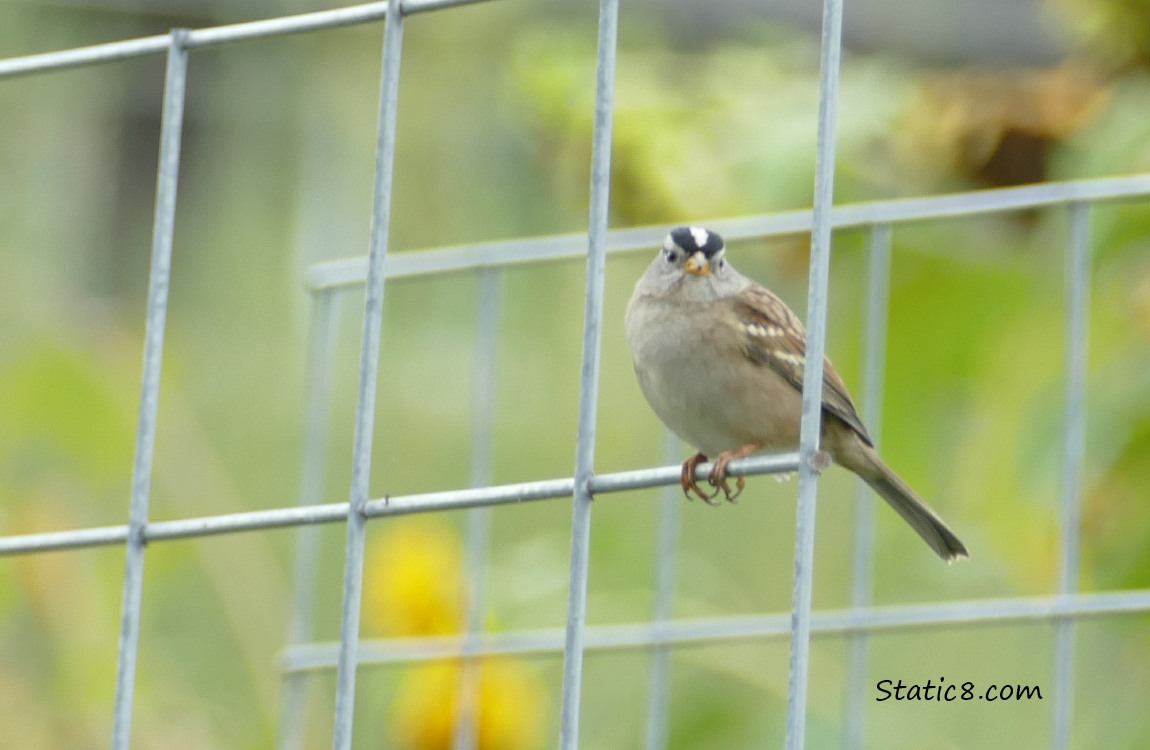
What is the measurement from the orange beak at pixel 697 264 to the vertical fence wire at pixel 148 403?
4.11 ft

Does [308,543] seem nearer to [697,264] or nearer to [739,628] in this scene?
[739,628]

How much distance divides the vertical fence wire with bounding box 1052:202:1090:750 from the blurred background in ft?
0.81

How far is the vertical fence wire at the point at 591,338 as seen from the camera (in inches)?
75.2

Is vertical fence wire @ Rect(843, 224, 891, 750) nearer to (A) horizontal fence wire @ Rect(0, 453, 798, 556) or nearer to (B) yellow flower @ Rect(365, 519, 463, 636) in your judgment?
(B) yellow flower @ Rect(365, 519, 463, 636)

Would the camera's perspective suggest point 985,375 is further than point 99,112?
No

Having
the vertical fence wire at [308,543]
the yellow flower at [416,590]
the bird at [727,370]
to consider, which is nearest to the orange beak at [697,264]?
the bird at [727,370]

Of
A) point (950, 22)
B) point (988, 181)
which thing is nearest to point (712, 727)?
point (988, 181)

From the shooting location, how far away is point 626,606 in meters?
4.29

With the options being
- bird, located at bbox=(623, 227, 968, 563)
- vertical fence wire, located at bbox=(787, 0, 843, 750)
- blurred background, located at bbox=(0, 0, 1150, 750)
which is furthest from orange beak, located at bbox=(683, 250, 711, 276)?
vertical fence wire, located at bbox=(787, 0, 843, 750)

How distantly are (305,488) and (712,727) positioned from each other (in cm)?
98

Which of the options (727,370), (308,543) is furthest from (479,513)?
(727,370)

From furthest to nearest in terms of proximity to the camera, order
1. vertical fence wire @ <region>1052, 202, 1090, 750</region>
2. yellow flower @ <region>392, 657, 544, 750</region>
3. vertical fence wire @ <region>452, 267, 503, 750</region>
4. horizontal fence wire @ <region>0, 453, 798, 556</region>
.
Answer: yellow flower @ <region>392, 657, 544, 750</region> → vertical fence wire @ <region>452, 267, 503, 750</region> → vertical fence wire @ <region>1052, 202, 1090, 750</region> → horizontal fence wire @ <region>0, 453, 798, 556</region>

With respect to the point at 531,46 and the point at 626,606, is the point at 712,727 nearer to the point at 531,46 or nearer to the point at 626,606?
the point at 626,606

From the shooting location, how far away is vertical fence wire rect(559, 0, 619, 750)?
191 centimetres
